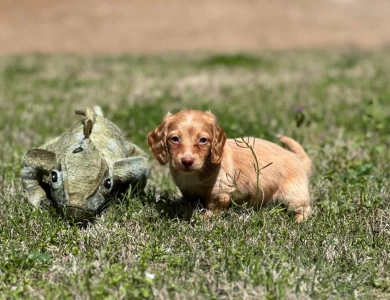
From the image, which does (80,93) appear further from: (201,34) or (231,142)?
(201,34)

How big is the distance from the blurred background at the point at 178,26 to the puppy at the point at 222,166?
70.3ft

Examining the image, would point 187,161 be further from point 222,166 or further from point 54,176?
point 54,176

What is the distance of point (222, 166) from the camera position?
4422 millimetres

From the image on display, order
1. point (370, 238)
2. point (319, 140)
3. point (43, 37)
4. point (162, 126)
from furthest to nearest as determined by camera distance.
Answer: point (43, 37)
point (319, 140)
point (162, 126)
point (370, 238)

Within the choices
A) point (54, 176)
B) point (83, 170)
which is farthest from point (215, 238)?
point (54, 176)

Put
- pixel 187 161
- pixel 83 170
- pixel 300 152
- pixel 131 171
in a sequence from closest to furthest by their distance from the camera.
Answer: pixel 187 161
pixel 83 170
pixel 131 171
pixel 300 152

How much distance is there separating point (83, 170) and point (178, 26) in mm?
27223

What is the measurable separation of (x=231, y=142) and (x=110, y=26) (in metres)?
26.6

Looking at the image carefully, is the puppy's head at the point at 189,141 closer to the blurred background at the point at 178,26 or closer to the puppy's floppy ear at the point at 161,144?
the puppy's floppy ear at the point at 161,144

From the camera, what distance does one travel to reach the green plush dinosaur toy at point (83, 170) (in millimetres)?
4176

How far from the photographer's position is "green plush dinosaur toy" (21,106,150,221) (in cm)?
418

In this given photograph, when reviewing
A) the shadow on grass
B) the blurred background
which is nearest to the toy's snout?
the shadow on grass

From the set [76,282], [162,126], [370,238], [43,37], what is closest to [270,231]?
[370,238]

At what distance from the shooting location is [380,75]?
1223 cm
